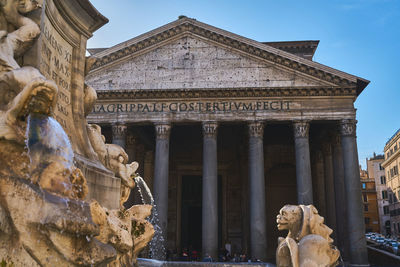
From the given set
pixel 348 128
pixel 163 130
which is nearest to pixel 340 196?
pixel 348 128

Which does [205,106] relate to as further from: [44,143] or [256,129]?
[44,143]

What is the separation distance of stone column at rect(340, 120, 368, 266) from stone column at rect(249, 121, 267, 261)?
371cm

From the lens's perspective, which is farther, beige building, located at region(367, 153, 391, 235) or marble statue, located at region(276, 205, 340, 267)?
beige building, located at region(367, 153, 391, 235)

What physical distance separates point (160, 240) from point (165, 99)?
6504mm

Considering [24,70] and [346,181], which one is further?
[346,181]

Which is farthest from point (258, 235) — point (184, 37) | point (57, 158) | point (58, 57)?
point (57, 158)

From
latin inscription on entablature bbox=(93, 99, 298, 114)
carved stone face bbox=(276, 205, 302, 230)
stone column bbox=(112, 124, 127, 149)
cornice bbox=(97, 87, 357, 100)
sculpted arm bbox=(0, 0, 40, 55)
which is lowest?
carved stone face bbox=(276, 205, 302, 230)

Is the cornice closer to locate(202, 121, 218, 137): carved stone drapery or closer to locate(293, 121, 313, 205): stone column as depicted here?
locate(202, 121, 218, 137): carved stone drapery

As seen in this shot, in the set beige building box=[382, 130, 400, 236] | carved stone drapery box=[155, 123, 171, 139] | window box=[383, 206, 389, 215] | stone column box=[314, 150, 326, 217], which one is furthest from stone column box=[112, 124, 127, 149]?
window box=[383, 206, 389, 215]

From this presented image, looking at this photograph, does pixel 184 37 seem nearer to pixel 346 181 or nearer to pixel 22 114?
pixel 346 181

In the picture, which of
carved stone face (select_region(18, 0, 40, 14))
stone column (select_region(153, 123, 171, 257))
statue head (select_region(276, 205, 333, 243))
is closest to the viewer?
carved stone face (select_region(18, 0, 40, 14))

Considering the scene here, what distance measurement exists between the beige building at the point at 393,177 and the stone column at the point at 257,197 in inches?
1247

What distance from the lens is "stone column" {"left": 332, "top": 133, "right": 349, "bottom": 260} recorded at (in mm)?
19500

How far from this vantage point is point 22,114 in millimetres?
2570
